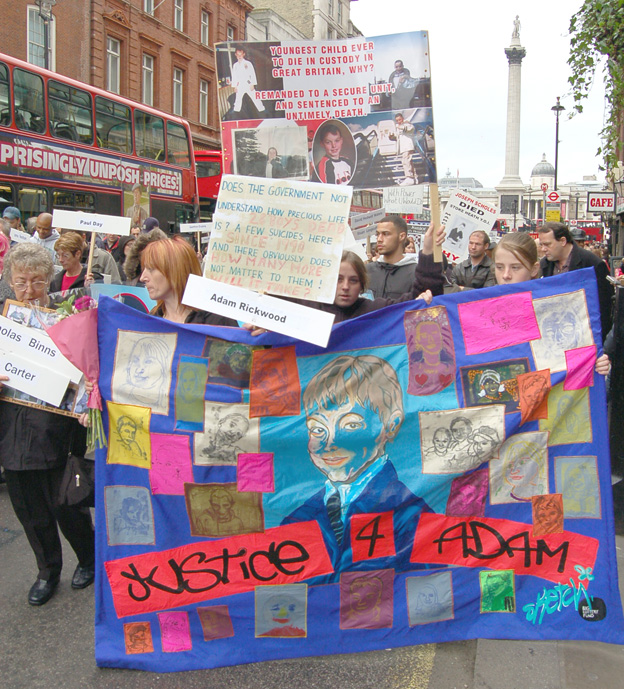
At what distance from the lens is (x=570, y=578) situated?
3.02 meters

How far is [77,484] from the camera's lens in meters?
3.41

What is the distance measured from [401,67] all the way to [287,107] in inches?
24.7

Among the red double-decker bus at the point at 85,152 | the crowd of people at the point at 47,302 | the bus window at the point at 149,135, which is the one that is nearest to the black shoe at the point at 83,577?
the crowd of people at the point at 47,302

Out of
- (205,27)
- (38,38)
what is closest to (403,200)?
(38,38)

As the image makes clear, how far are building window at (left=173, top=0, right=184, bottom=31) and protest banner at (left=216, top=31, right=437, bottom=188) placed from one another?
2933 centimetres

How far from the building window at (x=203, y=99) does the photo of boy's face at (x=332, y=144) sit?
30.9 meters

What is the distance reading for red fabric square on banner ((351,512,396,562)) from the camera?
9.77 ft

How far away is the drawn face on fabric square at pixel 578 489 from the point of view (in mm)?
3041

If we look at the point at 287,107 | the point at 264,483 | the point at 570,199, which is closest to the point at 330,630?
the point at 264,483

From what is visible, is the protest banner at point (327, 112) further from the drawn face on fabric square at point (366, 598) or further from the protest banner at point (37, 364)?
the drawn face on fabric square at point (366, 598)

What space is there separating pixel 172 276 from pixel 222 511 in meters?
1.10

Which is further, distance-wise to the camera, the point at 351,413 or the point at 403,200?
the point at 403,200

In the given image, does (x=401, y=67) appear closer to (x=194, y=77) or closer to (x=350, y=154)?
(x=350, y=154)

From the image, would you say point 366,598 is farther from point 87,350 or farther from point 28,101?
point 28,101
